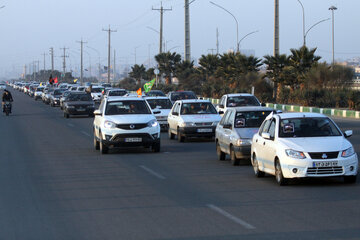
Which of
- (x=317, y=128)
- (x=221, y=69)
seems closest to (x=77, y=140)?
(x=317, y=128)

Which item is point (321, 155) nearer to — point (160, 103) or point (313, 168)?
A: point (313, 168)

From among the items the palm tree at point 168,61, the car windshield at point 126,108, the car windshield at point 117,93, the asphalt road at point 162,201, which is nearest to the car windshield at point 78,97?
the car windshield at point 117,93

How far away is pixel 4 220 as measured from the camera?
9961 mm

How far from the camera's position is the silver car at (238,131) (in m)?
16.7

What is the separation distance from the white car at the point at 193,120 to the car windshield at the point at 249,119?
6226 mm

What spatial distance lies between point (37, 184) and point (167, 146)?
955 cm

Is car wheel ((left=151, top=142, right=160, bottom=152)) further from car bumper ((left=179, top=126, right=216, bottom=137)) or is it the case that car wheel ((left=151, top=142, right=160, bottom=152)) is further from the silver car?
car bumper ((left=179, top=126, right=216, bottom=137))

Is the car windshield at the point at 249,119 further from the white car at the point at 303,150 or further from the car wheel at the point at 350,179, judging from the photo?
the car wheel at the point at 350,179

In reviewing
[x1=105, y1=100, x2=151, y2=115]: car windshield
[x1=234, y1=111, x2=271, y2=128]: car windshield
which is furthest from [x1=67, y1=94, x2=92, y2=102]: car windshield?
[x1=234, y1=111, x2=271, y2=128]: car windshield

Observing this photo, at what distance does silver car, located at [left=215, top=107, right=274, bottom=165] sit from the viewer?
16.7 meters

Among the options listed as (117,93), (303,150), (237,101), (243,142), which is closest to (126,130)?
(243,142)

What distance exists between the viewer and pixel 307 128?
45.9ft

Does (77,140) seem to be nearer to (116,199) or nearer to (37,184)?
(37,184)

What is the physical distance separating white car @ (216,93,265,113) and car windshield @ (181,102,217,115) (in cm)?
305
